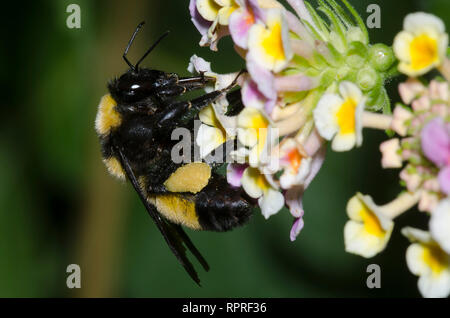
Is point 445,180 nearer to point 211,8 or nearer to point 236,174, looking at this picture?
point 236,174

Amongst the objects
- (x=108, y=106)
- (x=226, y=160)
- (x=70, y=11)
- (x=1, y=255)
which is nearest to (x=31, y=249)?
(x=1, y=255)

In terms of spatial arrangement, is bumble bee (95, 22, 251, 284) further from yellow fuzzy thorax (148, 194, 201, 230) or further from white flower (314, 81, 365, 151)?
white flower (314, 81, 365, 151)

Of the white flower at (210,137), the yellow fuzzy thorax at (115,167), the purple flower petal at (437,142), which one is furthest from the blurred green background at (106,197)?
the purple flower petal at (437,142)

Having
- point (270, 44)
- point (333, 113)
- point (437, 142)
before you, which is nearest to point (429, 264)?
point (437, 142)

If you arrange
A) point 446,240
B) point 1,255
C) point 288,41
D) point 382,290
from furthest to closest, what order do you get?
1. point 1,255
2. point 382,290
3. point 288,41
4. point 446,240

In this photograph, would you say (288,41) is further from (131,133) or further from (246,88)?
(131,133)

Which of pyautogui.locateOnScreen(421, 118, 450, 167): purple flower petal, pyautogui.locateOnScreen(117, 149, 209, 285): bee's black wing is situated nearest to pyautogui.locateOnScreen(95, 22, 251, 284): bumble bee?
pyautogui.locateOnScreen(117, 149, 209, 285): bee's black wing
